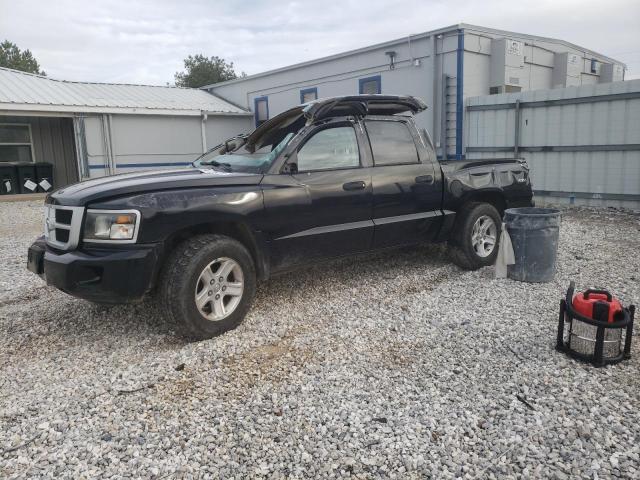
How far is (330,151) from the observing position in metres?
4.75

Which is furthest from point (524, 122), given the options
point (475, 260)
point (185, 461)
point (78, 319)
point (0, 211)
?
point (0, 211)

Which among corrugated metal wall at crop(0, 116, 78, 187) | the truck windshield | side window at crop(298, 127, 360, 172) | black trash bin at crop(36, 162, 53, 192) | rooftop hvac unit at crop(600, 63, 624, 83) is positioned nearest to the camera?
the truck windshield

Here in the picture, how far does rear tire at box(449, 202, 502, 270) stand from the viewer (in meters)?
5.71

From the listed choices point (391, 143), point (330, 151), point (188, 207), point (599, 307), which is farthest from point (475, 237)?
point (188, 207)

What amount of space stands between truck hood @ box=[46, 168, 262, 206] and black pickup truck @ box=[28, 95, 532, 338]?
12 millimetres

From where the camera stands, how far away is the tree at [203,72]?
148 feet

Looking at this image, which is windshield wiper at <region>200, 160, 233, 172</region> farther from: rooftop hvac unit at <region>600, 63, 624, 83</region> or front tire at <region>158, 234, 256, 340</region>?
rooftop hvac unit at <region>600, 63, 624, 83</region>

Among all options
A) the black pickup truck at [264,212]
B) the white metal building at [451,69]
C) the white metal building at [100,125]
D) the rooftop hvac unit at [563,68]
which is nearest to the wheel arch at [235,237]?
the black pickup truck at [264,212]

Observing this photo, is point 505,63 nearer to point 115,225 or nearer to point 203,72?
point 115,225

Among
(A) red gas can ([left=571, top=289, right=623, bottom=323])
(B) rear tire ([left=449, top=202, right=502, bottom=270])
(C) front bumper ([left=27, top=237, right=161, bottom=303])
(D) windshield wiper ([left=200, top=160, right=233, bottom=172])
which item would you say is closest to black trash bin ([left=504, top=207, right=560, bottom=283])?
(B) rear tire ([left=449, top=202, right=502, bottom=270])

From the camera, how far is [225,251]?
13.0 ft

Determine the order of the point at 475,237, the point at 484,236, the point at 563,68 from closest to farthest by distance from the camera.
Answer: the point at 475,237 → the point at 484,236 → the point at 563,68

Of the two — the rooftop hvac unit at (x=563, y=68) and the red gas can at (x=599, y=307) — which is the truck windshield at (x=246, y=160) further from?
the rooftop hvac unit at (x=563, y=68)

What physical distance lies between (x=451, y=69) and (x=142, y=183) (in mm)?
10322
